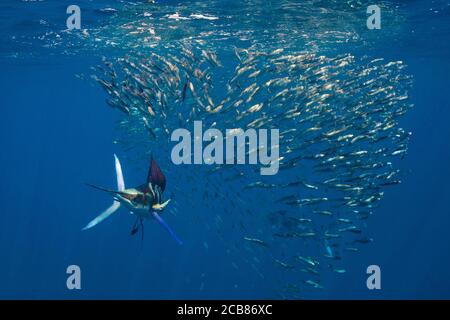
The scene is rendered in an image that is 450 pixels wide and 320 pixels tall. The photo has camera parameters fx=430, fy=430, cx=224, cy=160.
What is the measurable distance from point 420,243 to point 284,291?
2447cm

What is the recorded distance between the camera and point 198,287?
22969 mm
